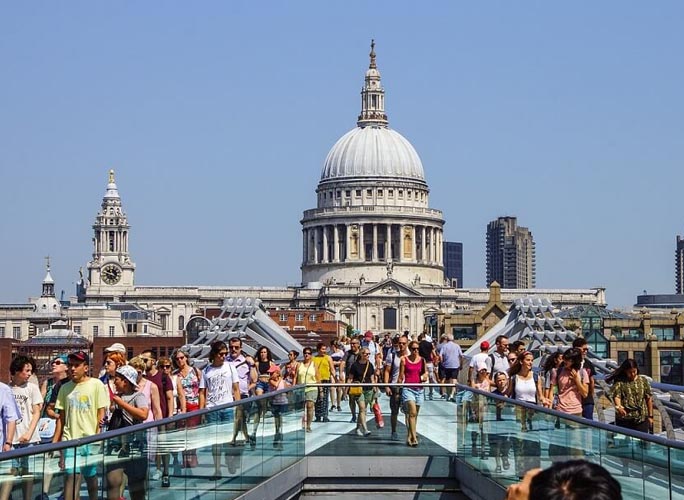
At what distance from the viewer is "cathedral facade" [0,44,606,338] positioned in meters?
174

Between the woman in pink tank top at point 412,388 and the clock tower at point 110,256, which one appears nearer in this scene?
the woman in pink tank top at point 412,388

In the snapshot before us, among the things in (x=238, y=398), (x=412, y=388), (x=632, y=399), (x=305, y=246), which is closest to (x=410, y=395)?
(x=412, y=388)

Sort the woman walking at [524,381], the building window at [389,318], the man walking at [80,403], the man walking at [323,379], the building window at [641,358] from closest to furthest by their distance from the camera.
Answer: the man walking at [80,403] < the woman walking at [524,381] < the man walking at [323,379] < the building window at [641,358] < the building window at [389,318]

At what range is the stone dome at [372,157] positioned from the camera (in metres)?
186

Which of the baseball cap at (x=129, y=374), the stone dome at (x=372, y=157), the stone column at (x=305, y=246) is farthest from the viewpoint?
the stone column at (x=305, y=246)

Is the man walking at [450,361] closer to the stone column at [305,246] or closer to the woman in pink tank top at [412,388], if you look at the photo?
the woman in pink tank top at [412,388]

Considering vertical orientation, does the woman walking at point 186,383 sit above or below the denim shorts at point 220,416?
above

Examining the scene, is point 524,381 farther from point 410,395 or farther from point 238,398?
point 410,395

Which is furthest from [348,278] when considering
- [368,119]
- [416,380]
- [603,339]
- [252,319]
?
[416,380]

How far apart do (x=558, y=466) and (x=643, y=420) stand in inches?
375

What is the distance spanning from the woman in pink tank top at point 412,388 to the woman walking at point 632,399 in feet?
17.8

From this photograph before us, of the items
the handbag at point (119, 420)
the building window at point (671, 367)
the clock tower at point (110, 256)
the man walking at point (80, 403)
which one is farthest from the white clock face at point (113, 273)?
the man walking at point (80, 403)

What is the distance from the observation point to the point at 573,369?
1573cm

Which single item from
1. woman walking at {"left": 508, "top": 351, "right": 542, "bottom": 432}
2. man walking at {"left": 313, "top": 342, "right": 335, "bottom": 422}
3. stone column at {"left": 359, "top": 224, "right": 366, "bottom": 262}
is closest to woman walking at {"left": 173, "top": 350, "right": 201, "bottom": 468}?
man walking at {"left": 313, "top": 342, "right": 335, "bottom": 422}
